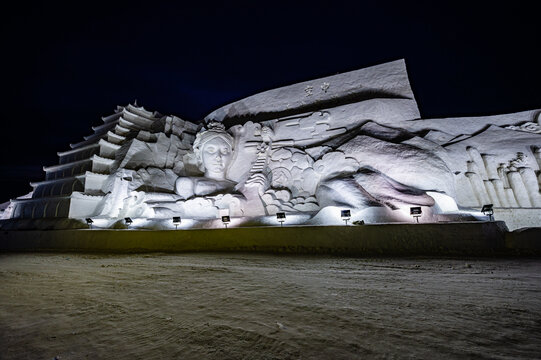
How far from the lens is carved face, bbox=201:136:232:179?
1109 cm

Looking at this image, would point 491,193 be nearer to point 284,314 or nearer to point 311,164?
point 311,164

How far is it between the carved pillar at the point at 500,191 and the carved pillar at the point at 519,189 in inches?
9.5

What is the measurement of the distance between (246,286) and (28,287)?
116 inches

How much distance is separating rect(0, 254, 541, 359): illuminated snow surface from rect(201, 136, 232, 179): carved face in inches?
281

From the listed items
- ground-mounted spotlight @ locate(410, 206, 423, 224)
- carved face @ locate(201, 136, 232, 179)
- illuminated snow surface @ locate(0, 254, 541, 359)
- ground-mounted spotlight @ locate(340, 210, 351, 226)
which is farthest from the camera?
carved face @ locate(201, 136, 232, 179)

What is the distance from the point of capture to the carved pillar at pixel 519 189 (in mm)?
7527

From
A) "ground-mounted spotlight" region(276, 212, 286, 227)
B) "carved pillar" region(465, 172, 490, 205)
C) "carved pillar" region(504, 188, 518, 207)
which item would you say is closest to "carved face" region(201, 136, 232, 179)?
"ground-mounted spotlight" region(276, 212, 286, 227)

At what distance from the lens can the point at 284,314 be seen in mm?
2316

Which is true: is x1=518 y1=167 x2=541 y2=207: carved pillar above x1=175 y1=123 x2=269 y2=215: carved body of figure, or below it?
below

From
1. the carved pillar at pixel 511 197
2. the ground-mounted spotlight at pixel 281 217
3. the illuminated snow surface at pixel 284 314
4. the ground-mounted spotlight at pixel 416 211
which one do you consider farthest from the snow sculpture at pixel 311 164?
the illuminated snow surface at pixel 284 314

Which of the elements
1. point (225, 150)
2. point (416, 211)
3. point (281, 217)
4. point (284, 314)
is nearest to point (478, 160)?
point (416, 211)

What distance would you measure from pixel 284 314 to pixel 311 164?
24.6 ft

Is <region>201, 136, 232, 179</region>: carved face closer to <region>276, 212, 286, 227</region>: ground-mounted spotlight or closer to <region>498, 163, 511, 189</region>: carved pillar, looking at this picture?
<region>276, 212, 286, 227</region>: ground-mounted spotlight

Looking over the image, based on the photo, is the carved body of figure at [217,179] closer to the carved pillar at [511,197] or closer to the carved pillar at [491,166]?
the carved pillar at [491,166]
